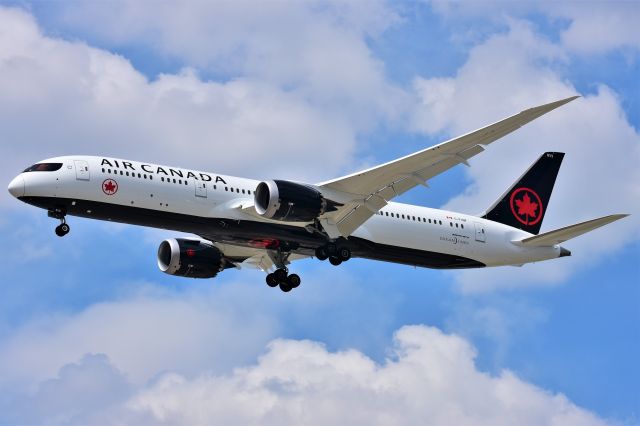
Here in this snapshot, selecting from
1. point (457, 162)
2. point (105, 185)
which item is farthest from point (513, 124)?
point (105, 185)

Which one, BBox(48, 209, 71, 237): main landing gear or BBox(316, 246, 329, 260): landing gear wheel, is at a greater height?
BBox(316, 246, 329, 260): landing gear wheel

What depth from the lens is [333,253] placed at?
178ft

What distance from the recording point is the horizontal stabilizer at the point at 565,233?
51594mm

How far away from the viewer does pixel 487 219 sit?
60.7 m

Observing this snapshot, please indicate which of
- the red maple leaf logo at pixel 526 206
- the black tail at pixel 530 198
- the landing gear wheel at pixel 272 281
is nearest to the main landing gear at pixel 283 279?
the landing gear wheel at pixel 272 281

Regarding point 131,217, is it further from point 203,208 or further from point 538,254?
point 538,254

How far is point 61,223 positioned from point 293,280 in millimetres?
12052

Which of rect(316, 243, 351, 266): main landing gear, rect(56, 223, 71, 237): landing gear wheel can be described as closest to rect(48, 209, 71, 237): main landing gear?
rect(56, 223, 71, 237): landing gear wheel

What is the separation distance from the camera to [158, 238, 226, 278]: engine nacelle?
59.6 meters

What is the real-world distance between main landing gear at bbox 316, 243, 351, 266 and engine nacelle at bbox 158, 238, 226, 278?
735cm

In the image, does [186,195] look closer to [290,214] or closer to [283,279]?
[290,214]

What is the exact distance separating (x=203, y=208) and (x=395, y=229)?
380 inches

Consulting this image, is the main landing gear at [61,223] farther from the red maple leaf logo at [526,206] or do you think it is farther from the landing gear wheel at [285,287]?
the red maple leaf logo at [526,206]

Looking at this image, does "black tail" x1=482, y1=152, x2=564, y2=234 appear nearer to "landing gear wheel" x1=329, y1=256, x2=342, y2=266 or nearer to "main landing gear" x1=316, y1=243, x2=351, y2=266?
"main landing gear" x1=316, y1=243, x2=351, y2=266
